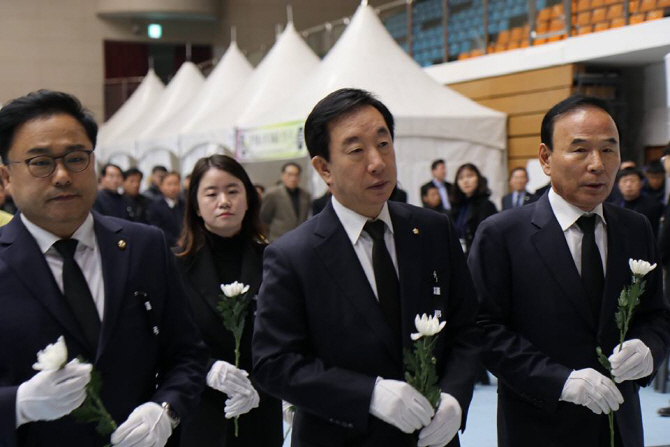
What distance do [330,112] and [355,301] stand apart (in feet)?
1.64

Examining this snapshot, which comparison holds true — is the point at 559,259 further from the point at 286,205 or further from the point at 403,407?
the point at 286,205

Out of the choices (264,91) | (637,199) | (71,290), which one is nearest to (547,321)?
(71,290)

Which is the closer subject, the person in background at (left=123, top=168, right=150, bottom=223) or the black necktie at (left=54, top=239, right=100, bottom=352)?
the black necktie at (left=54, top=239, right=100, bottom=352)

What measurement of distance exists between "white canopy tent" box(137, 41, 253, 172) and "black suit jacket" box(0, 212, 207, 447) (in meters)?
13.0

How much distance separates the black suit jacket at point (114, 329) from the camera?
2.19 metres

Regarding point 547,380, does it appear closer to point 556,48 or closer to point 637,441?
point 637,441

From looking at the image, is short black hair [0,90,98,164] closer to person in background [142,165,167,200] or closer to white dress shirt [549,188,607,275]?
white dress shirt [549,188,607,275]

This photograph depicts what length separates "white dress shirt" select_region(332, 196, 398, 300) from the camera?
2.38 metres

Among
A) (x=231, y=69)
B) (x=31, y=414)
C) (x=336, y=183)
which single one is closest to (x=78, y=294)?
(x=31, y=414)

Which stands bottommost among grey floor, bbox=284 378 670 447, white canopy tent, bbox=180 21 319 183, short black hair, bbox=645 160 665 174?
grey floor, bbox=284 378 670 447

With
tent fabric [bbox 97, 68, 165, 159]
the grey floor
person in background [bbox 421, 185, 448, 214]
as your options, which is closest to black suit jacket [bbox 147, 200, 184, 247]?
person in background [bbox 421, 185, 448, 214]

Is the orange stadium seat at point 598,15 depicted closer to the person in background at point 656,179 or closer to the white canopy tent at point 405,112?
the white canopy tent at point 405,112

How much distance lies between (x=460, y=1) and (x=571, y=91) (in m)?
2.73

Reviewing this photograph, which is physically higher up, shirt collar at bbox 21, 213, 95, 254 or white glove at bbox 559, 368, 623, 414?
shirt collar at bbox 21, 213, 95, 254
